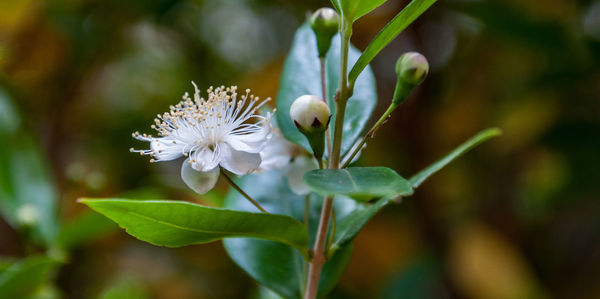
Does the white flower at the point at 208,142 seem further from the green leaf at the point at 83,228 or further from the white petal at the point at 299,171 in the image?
the green leaf at the point at 83,228

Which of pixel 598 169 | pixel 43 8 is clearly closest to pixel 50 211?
pixel 43 8

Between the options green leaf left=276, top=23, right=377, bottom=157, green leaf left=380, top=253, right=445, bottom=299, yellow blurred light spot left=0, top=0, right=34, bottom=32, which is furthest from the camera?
green leaf left=380, top=253, right=445, bottom=299

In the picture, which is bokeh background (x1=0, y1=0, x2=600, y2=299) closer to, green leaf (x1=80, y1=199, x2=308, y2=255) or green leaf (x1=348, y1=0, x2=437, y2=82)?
green leaf (x1=80, y1=199, x2=308, y2=255)

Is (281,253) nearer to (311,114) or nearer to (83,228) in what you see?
(311,114)

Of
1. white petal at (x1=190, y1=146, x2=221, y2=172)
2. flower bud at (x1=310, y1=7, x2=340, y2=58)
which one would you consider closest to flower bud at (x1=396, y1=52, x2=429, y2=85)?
flower bud at (x1=310, y1=7, x2=340, y2=58)

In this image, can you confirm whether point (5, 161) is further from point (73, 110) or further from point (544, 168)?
point (544, 168)

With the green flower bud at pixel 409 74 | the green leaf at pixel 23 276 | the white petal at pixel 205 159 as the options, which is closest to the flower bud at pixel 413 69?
the green flower bud at pixel 409 74
